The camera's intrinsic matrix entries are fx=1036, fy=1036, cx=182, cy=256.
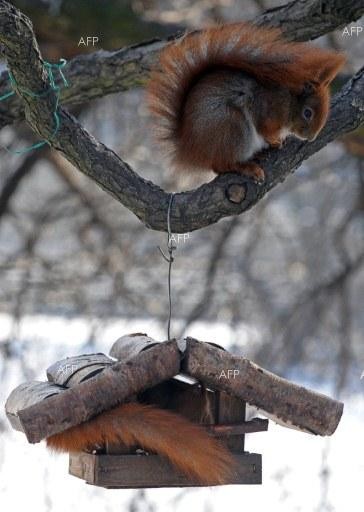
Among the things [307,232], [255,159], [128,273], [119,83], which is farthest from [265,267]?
[255,159]

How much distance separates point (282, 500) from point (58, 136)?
305cm

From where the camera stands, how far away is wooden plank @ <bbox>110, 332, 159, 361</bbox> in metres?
2.08

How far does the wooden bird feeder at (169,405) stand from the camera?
1.84 metres

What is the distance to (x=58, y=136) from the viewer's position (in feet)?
6.61

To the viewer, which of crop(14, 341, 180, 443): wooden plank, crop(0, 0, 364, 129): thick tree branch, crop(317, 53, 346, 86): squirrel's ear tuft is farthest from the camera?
crop(0, 0, 364, 129): thick tree branch

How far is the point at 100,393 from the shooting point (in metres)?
1.86

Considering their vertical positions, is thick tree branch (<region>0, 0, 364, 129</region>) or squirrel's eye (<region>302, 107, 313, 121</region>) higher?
thick tree branch (<region>0, 0, 364, 129</region>)

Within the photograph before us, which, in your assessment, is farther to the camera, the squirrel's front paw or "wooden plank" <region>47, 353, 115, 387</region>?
the squirrel's front paw

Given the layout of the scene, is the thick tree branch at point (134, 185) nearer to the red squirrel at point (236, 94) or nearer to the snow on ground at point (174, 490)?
the red squirrel at point (236, 94)

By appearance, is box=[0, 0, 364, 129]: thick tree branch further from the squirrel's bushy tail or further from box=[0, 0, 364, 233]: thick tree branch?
box=[0, 0, 364, 233]: thick tree branch

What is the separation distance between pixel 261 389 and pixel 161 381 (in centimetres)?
19

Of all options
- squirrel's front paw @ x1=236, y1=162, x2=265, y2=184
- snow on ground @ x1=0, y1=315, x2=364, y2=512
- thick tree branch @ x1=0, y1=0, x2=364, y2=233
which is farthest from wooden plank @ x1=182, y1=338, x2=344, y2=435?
snow on ground @ x1=0, y1=315, x2=364, y2=512

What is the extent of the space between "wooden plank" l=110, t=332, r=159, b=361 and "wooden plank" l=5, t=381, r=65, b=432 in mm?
175

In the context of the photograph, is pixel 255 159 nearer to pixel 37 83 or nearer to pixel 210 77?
pixel 210 77
